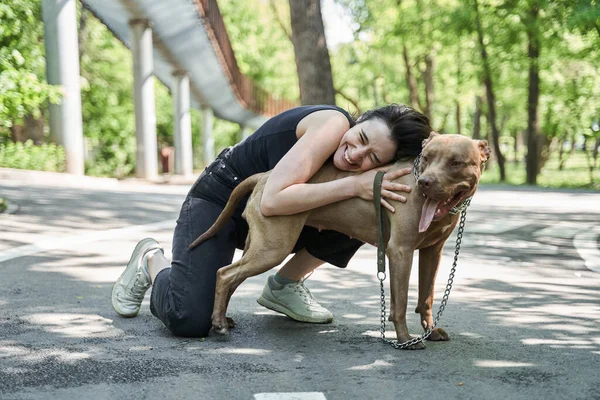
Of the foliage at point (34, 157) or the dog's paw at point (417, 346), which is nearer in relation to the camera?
the dog's paw at point (417, 346)

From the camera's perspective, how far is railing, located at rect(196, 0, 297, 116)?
69.8ft

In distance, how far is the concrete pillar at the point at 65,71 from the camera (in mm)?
15797

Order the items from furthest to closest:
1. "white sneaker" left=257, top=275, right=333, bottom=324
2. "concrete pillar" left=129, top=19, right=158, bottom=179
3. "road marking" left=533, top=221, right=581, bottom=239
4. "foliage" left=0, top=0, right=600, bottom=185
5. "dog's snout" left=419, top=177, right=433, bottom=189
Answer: "concrete pillar" left=129, top=19, right=158, bottom=179 → "foliage" left=0, top=0, right=600, bottom=185 → "road marking" left=533, top=221, right=581, bottom=239 → "white sneaker" left=257, top=275, right=333, bottom=324 → "dog's snout" left=419, top=177, right=433, bottom=189

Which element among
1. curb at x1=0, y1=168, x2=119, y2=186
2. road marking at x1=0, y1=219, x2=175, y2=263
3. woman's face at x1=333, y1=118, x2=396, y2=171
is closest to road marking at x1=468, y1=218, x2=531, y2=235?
road marking at x1=0, y1=219, x2=175, y2=263

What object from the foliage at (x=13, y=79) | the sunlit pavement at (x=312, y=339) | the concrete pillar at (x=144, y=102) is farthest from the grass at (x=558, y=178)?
the foliage at (x=13, y=79)

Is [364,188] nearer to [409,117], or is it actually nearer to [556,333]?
[409,117]

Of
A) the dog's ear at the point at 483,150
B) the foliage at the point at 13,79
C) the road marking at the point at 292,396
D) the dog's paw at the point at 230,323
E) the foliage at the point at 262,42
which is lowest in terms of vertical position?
the road marking at the point at 292,396

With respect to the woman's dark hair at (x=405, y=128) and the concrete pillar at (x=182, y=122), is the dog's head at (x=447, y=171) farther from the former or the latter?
the concrete pillar at (x=182, y=122)

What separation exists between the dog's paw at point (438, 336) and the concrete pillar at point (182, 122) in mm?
25527

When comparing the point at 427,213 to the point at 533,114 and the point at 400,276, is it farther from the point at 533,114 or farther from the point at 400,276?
the point at 533,114

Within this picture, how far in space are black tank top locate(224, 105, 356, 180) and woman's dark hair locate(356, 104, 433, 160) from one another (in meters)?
0.26

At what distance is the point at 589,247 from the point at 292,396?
6277 millimetres

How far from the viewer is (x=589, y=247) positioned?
337 inches

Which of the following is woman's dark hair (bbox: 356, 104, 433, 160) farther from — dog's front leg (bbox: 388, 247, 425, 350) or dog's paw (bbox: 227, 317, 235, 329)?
dog's paw (bbox: 227, 317, 235, 329)
